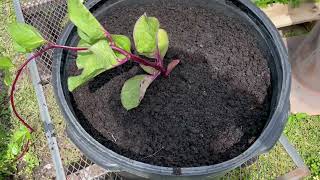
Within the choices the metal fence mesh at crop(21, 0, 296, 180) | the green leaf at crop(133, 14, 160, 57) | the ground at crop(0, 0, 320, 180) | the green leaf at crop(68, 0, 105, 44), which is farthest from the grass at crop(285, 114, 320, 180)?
the green leaf at crop(68, 0, 105, 44)

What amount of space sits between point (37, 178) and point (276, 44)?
1.06m

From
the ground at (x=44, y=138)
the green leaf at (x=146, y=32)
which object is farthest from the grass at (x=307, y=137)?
the green leaf at (x=146, y=32)

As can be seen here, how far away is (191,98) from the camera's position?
1108mm

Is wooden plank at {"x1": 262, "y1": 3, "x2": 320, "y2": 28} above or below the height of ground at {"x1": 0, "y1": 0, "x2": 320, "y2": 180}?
above

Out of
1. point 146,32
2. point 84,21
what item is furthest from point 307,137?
point 84,21

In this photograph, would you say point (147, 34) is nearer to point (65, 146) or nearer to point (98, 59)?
point (98, 59)

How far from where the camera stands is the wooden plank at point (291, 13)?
1822 mm

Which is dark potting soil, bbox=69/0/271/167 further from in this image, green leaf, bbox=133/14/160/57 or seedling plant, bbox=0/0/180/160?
green leaf, bbox=133/14/160/57

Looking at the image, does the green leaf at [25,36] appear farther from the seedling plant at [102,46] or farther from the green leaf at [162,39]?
the green leaf at [162,39]

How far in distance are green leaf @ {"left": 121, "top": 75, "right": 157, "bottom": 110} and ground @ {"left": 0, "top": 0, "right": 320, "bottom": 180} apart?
22.2 inches

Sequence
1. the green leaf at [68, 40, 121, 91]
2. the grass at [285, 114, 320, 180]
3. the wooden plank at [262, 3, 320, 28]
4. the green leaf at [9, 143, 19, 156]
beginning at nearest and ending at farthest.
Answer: the green leaf at [68, 40, 121, 91], the green leaf at [9, 143, 19, 156], the grass at [285, 114, 320, 180], the wooden plank at [262, 3, 320, 28]

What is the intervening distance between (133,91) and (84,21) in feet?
0.72

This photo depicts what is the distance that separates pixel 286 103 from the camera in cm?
103

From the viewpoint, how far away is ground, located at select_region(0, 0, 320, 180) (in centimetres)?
148
